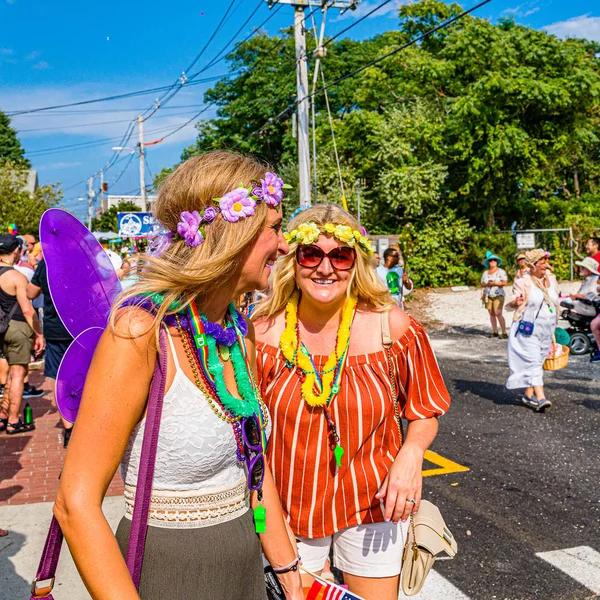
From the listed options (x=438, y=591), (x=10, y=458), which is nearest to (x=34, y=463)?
(x=10, y=458)

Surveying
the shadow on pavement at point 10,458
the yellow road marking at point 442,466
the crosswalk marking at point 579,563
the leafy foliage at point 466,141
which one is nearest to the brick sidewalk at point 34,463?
the shadow on pavement at point 10,458

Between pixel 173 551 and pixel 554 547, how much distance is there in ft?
12.0

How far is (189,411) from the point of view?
1744 mm

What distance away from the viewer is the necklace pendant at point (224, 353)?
1986 mm

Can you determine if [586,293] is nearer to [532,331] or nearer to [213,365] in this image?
[532,331]

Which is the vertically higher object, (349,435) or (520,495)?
(349,435)

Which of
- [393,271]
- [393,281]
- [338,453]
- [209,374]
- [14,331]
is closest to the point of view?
[209,374]

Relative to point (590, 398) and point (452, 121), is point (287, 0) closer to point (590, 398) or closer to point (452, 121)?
point (452, 121)

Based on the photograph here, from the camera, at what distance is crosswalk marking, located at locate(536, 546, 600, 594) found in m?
4.13

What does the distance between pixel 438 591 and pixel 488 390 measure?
20.8 feet

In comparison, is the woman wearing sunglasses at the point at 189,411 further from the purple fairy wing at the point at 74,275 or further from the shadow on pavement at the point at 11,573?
the shadow on pavement at the point at 11,573

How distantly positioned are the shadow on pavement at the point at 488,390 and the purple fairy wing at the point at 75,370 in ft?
26.4

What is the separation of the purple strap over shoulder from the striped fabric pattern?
110 centimetres

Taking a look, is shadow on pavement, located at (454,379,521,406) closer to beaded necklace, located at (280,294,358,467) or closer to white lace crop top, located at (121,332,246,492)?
beaded necklace, located at (280,294,358,467)
